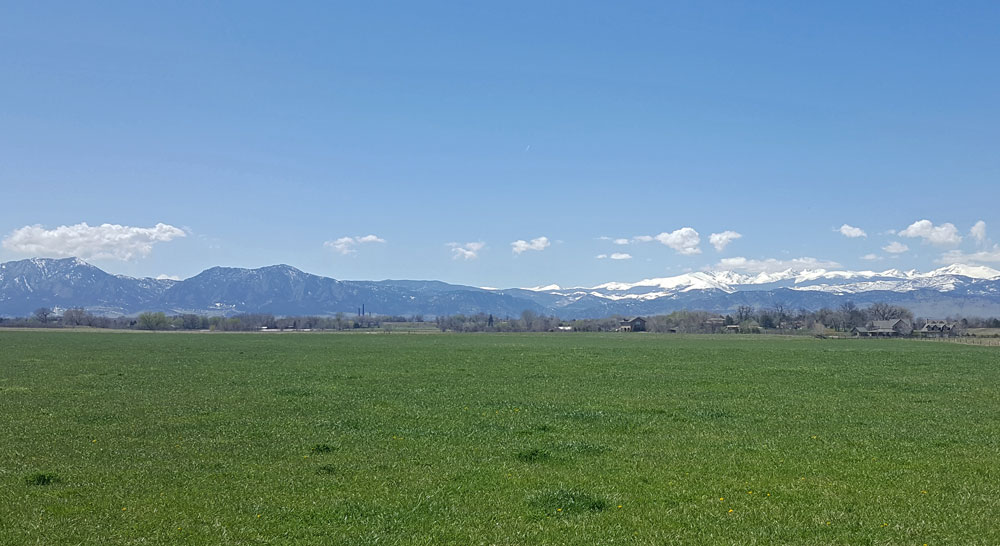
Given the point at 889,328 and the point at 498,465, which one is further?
the point at 889,328

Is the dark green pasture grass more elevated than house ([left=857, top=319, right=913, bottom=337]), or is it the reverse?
house ([left=857, top=319, right=913, bottom=337])

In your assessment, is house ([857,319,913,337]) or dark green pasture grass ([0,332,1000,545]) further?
house ([857,319,913,337])

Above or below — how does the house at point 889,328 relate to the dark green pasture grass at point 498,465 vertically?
above

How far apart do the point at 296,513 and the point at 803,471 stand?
1099 centimetres

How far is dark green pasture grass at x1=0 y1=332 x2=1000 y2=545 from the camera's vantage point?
11984 mm

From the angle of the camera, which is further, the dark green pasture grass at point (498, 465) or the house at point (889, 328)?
the house at point (889, 328)

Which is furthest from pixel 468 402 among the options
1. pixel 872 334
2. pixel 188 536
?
pixel 872 334

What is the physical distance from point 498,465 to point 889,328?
7535 inches

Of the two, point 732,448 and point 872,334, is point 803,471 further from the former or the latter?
point 872,334

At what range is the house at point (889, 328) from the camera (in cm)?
16875

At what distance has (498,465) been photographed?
1703cm

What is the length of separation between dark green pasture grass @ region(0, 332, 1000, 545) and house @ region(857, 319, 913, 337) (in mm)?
149251

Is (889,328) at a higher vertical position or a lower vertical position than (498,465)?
higher

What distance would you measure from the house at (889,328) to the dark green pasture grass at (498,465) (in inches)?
5876
